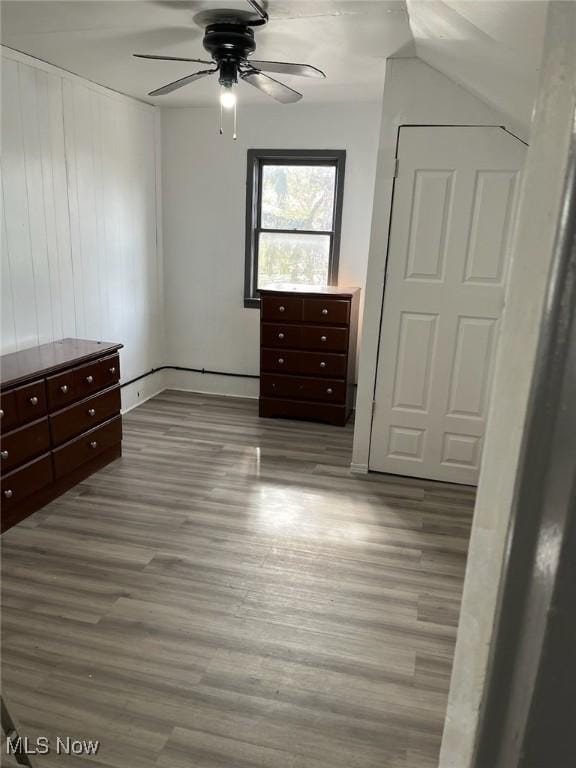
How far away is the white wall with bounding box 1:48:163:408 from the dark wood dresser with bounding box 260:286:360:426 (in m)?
1.23

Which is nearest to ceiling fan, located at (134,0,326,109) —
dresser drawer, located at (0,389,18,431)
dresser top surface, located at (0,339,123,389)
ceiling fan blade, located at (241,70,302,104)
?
ceiling fan blade, located at (241,70,302,104)

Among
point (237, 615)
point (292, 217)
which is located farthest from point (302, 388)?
point (237, 615)

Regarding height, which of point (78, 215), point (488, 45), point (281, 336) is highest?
point (488, 45)

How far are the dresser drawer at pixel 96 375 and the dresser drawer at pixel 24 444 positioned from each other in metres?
0.35

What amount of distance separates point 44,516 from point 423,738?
2248mm

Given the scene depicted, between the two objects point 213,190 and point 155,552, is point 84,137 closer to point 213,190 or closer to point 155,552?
point 213,190

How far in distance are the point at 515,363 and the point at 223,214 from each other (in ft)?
16.2

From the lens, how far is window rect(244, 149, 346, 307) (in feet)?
15.3

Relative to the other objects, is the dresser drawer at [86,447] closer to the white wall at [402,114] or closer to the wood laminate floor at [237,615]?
the wood laminate floor at [237,615]

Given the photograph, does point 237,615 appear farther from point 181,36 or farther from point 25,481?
point 181,36

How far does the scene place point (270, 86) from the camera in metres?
2.85

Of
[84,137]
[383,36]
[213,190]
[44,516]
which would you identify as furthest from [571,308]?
[213,190]

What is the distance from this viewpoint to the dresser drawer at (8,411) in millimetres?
2770

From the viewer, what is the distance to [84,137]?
3.90 meters
